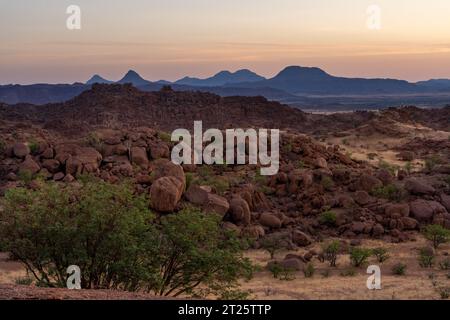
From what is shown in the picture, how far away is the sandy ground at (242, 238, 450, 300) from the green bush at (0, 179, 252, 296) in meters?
1.84

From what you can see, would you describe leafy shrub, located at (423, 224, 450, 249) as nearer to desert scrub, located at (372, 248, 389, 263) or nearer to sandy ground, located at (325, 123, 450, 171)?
desert scrub, located at (372, 248, 389, 263)

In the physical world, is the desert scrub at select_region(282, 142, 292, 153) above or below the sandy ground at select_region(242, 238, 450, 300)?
above

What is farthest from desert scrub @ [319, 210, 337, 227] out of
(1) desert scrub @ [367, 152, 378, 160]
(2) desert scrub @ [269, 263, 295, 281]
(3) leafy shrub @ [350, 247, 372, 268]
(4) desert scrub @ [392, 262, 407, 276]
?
(1) desert scrub @ [367, 152, 378, 160]

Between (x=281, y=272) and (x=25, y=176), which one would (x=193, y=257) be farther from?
(x=25, y=176)

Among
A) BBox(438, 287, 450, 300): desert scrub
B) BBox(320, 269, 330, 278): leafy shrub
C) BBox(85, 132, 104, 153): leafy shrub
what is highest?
BBox(85, 132, 104, 153): leafy shrub

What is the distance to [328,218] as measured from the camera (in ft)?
57.3

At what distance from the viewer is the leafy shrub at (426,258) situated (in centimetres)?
1402

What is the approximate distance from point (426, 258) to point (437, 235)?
6.00 ft

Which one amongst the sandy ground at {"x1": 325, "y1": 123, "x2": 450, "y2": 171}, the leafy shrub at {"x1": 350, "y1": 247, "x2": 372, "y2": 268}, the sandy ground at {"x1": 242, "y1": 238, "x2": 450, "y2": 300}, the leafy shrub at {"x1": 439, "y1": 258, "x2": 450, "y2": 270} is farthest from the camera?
the sandy ground at {"x1": 325, "y1": 123, "x2": 450, "y2": 171}

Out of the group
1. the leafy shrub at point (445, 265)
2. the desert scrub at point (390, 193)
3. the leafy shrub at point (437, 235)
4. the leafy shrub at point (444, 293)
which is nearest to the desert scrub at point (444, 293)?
the leafy shrub at point (444, 293)

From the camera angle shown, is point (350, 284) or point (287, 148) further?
point (287, 148)

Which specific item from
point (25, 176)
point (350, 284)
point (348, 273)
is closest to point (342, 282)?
point (350, 284)

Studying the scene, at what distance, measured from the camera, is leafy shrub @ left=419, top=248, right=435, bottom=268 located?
14.0 meters
